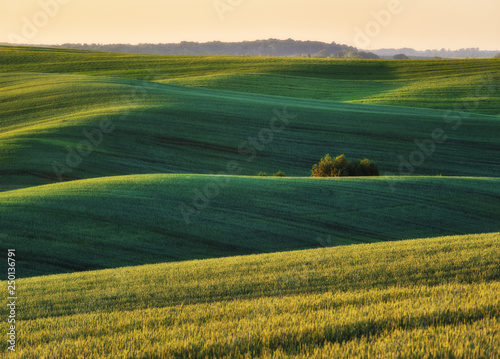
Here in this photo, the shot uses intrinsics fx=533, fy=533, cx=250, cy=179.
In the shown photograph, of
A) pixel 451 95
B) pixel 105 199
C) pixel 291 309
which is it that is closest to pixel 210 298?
pixel 291 309

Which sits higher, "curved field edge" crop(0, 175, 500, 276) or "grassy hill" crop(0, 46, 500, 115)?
"grassy hill" crop(0, 46, 500, 115)

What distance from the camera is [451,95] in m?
65.1

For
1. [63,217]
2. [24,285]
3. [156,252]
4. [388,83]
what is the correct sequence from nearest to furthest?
[24,285] → [156,252] → [63,217] → [388,83]

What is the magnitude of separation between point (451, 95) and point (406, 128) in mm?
23381

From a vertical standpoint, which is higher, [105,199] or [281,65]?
[281,65]

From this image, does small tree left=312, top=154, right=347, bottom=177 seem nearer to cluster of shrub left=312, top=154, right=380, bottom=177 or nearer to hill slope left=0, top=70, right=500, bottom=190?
cluster of shrub left=312, top=154, right=380, bottom=177

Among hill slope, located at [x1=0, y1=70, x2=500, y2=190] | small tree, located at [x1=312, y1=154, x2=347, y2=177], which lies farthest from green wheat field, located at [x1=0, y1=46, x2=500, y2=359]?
small tree, located at [x1=312, y1=154, x2=347, y2=177]

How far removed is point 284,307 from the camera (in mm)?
8086

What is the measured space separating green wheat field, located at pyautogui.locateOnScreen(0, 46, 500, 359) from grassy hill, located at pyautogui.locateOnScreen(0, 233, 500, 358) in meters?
0.04

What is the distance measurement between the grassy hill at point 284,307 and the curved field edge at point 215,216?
4559 mm

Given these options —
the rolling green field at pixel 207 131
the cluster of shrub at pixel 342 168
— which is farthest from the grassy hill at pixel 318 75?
the cluster of shrub at pixel 342 168

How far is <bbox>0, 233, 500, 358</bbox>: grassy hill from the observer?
5992 mm

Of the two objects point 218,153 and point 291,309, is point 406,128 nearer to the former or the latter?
point 218,153

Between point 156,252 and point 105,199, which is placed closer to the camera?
point 156,252
